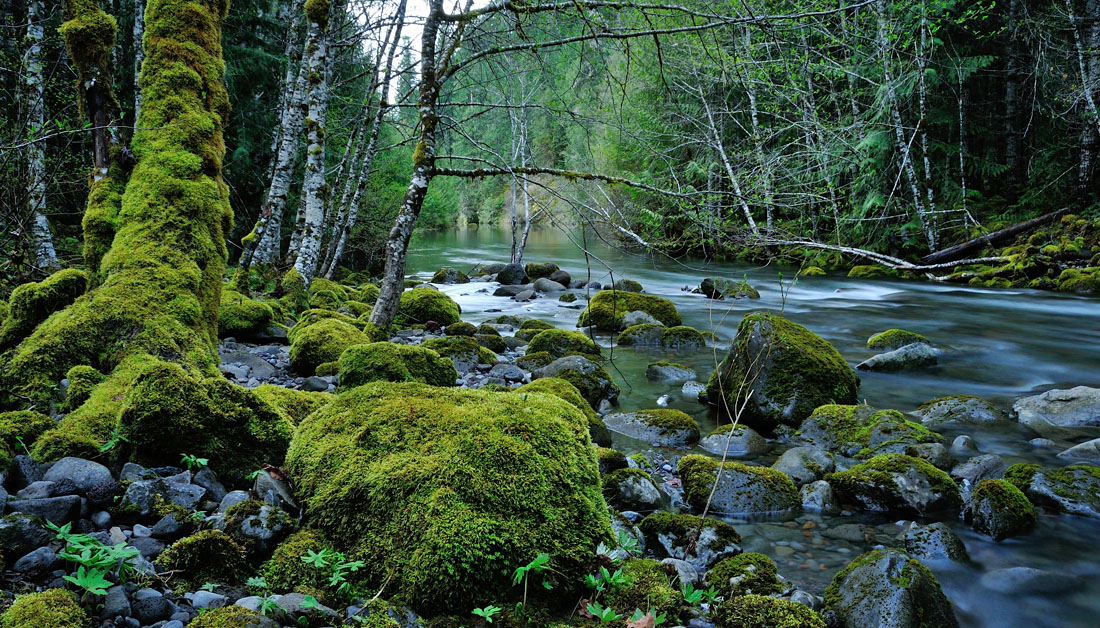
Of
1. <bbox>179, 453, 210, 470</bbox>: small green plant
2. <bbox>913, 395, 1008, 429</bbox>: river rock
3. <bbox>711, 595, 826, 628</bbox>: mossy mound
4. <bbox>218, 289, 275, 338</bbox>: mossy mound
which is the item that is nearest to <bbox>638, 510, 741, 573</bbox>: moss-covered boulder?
<bbox>711, 595, 826, 628</bbox>: mossy mound

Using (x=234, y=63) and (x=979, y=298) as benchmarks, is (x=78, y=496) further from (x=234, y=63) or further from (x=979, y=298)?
(x=979, y=298)

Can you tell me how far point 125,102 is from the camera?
545 inches

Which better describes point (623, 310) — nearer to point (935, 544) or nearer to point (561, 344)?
point (561, 344)

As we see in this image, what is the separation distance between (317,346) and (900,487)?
6195mm

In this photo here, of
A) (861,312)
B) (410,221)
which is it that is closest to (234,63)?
(410,221)

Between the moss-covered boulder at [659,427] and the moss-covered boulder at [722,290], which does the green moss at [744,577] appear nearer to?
the moss-covered boulder at [659,427]

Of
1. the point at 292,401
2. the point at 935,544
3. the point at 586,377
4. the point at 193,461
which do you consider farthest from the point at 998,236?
the point at 193,461

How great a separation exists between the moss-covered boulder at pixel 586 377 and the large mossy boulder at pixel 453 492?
3.69 metres

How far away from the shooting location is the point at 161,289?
457 centimetres

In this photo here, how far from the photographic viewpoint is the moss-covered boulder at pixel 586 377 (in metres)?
7.25

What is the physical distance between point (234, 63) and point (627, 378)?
46.6 feet

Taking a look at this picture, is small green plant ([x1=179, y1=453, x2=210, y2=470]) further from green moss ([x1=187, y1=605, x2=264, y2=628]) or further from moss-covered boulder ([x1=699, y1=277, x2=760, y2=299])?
moss-covered boulder ([x1=699, y1=277, x2=760, y2=299])

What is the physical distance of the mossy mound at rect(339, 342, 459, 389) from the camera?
528 cm

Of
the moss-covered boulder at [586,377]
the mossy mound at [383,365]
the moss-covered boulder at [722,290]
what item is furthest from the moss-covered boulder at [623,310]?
the mossy mound at [383,365]
